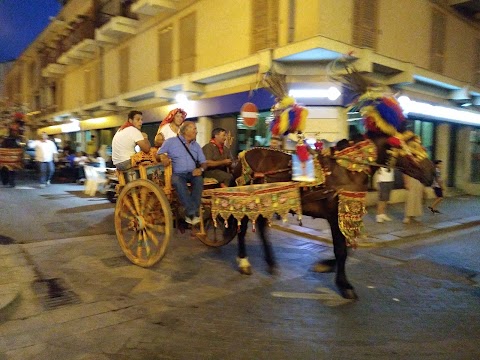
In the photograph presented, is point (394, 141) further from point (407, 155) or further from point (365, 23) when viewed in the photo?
point (365, 23)

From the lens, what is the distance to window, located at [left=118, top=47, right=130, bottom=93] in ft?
57.0

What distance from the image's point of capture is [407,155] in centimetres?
436

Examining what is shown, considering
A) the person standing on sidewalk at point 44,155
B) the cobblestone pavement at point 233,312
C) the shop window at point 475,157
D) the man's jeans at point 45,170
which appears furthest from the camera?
the shop window at point 475,157

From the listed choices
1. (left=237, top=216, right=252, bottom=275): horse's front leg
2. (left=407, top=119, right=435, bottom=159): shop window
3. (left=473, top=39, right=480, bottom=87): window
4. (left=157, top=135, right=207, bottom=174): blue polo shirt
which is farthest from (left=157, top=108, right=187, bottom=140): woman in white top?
(left=473, top=39, right=480, bottom=87): window

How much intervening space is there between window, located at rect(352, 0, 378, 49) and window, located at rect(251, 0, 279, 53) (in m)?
1.98

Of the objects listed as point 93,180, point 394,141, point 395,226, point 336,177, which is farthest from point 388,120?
point 93,180

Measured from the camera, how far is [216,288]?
4957 mm

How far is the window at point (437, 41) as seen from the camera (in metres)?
12.3

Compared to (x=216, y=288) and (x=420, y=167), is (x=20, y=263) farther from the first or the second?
(x=420, y=167)

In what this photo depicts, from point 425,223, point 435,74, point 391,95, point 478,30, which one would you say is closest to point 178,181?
point 391,95

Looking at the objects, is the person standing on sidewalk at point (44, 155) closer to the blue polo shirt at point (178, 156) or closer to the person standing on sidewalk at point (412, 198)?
the blue polo shirt at point (178, 156)

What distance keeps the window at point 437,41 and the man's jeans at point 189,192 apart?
10286 millimetres

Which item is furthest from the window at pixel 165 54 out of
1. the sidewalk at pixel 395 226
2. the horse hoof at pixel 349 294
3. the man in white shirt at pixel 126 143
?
the horse hoof at pixel 349 294

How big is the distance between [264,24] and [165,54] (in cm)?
545
